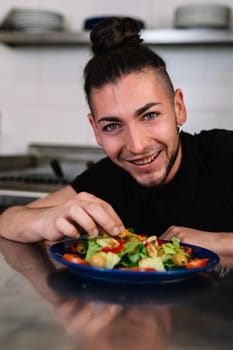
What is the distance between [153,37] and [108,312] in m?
2.01

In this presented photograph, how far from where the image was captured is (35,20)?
2.62 m

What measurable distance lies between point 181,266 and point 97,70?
0.62m

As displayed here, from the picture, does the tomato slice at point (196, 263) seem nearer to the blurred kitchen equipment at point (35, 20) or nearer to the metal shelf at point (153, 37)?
the metal shelf at point (153, 37)

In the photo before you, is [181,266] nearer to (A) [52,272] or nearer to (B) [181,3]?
(A) [52,272]

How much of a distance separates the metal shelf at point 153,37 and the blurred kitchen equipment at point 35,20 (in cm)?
4

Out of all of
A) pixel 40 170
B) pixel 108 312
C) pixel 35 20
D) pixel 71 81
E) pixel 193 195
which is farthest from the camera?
pixel 71 81

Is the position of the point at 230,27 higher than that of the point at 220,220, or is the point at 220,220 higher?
the point at 230,27

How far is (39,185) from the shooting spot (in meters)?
2.22

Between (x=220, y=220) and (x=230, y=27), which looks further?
(x=230, y=27)

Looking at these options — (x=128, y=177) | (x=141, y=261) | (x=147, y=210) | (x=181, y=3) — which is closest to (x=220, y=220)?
(x=147, y=210)

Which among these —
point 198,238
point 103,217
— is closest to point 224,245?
point 198,238

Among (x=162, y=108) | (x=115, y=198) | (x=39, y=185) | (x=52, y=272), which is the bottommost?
(x=39, y=185)

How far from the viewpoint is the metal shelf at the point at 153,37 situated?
2.38 meters

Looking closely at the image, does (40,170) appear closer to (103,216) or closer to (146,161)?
(146,161)
